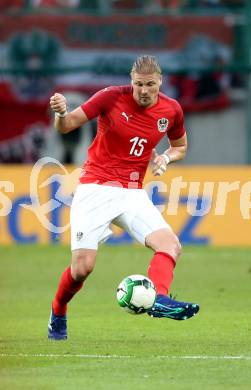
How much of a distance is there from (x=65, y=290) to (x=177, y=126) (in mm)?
1713

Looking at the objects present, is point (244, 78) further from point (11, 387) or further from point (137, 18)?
point (11, 387)

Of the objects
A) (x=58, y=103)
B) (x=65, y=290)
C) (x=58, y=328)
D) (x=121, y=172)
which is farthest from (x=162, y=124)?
(x=58, y=328)

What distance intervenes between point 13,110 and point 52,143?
3.59 ft

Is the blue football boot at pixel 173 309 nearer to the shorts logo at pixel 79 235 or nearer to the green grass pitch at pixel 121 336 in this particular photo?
the green grass pitch at pixel 121 336

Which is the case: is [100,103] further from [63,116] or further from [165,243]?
[165,243]

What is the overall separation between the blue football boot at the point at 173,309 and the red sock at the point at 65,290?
1.08 m

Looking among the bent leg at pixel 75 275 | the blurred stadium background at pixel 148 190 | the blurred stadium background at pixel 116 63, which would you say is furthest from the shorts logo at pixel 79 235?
the blurred stadium background at pixel 116 63

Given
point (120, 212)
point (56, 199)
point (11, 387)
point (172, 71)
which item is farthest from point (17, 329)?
point (172, 71)

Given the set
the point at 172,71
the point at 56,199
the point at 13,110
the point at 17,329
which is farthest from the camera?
the point at 13,110

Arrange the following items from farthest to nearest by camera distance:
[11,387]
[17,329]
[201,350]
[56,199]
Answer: [56,199] < [17,329] < [201,350] < [11,387]

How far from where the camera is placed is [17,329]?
430 inches

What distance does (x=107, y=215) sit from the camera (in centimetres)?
984

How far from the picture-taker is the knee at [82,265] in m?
9.73

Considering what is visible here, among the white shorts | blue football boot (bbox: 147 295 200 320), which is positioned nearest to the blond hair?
the white shorts
